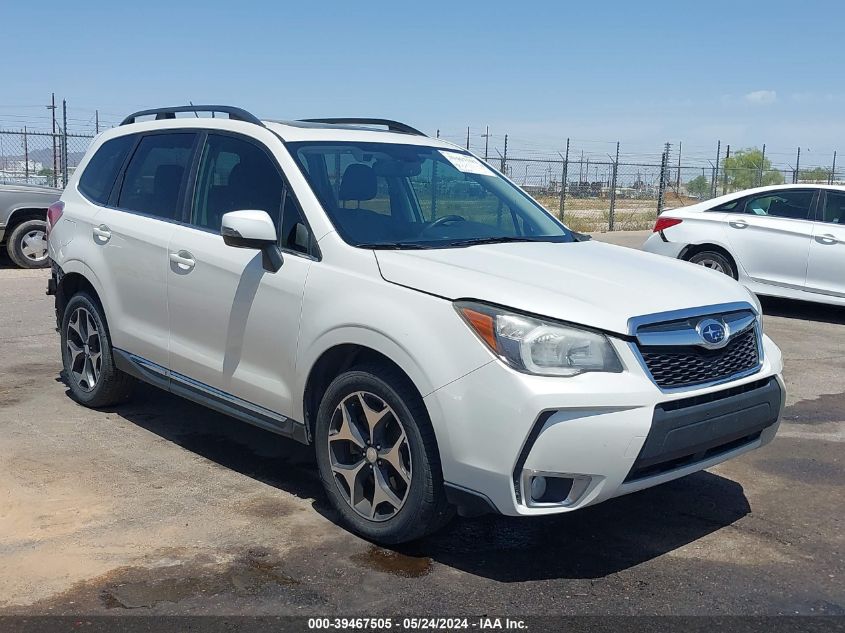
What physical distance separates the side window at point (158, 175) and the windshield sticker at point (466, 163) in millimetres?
1475

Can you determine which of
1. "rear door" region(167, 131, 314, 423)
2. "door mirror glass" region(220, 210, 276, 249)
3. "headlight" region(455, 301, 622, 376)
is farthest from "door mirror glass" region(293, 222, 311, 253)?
"headlight" region(455, 301, 622, 376)

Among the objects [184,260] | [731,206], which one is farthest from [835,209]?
[184,260]

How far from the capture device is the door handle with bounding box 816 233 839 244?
10023 millimetres

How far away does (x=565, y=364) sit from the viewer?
3494mm

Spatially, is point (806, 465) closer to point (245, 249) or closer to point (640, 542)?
point (640, 542)

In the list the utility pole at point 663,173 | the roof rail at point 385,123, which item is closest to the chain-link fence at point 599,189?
the utility pole at point 663,173

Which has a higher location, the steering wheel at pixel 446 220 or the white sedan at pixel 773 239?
the steering wheel at pixel 446 220

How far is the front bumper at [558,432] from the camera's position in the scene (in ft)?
11.2

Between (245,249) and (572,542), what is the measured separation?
2.10 meters

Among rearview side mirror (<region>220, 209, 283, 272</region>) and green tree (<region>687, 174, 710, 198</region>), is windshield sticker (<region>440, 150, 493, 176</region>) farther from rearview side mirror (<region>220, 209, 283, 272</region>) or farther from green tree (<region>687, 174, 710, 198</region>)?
green tree (<region>687, 174, 710, 198</region>)

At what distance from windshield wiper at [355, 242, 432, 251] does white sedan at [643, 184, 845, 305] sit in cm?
709

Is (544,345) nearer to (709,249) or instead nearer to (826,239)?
(826,239)

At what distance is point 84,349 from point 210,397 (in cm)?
159

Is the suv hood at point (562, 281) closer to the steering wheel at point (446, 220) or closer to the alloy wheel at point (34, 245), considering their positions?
the steering wheel at point (446, 220)
